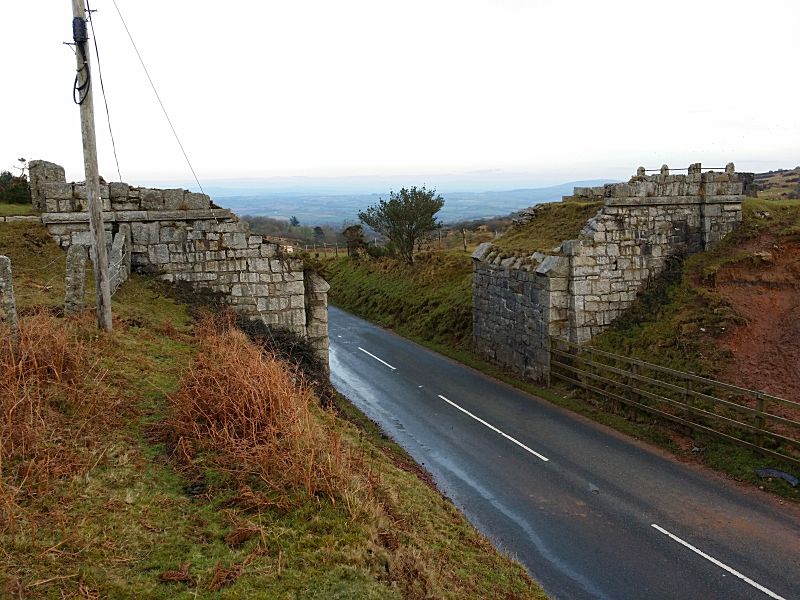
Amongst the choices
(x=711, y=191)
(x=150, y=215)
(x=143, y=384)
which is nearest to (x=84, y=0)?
(x=150, y=215)

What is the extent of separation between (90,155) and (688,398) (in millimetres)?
13304

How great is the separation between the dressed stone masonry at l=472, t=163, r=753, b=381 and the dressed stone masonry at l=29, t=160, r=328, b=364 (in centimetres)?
738

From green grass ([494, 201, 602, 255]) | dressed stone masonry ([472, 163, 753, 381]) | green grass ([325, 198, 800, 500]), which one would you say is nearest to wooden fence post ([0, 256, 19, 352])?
green grass ([325, 198, 800, 500])

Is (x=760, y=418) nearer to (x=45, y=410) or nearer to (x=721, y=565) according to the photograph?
(x=721, y=565)

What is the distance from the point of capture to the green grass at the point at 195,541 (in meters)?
4.88

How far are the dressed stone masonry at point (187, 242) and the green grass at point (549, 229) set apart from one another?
27.4 feet

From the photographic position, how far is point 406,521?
288 inches

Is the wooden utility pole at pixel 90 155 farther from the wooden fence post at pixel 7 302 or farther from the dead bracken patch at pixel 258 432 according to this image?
the dead bracken patch at pixel 258 432

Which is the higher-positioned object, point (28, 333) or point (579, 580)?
point (28, 333)

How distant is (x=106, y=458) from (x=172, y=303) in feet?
25.5

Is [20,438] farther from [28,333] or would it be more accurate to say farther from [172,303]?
[172,303]

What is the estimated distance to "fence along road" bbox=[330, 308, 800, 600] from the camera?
9062 mm

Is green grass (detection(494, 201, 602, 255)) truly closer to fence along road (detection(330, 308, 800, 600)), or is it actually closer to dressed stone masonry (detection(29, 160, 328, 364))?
fence along road (detection(330, 308, 800, 600))

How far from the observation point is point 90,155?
1038cm
